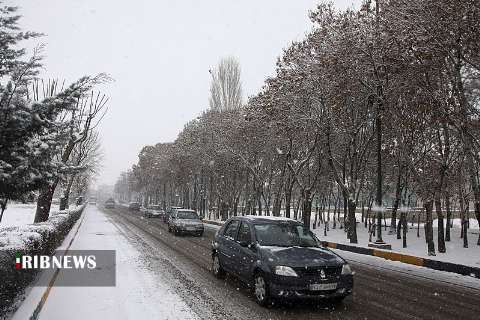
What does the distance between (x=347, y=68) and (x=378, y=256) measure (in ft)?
26.2

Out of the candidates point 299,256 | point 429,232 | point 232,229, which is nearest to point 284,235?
point 299,256

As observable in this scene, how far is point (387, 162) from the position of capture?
28.4m

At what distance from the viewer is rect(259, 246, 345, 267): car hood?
7401 millimetres

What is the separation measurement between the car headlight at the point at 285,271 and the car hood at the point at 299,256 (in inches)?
3.1

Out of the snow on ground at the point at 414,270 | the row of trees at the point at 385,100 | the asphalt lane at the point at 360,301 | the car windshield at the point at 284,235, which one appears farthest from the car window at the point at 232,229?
the row of trees at the point at 385,100

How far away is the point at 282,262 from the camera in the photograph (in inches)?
291

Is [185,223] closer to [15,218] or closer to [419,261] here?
[419,261]

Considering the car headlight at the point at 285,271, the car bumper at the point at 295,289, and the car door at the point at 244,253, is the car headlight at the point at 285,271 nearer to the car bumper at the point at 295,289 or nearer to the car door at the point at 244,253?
the car bumper at the point at 295,289

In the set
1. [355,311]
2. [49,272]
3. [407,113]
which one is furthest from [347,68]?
[49,272]

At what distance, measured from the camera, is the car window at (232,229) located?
9850mm

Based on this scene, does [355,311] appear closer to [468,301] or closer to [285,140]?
[468,301]

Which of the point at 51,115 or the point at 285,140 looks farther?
the point at 285,140

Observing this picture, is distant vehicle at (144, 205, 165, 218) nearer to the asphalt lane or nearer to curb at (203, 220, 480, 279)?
curb at (203, 220, 480, 279)

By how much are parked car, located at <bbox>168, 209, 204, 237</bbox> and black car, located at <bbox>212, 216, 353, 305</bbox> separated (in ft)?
50.5
